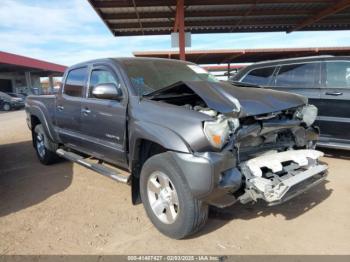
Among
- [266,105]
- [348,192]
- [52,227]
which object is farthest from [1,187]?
[348,192]

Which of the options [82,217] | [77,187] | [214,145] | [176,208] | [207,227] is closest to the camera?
[214,145]

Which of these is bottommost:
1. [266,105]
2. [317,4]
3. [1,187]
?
[1,187]

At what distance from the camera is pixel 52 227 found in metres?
3.73

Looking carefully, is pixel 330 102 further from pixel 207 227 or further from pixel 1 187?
pixel 1 187

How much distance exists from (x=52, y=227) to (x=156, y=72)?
2.31m

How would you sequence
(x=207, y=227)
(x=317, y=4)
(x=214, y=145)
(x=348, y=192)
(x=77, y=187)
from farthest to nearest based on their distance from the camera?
(x=317, y=4) < (x=77, y=187) < (x=348, y=192) < (x=207, y=227) < (x=214, y=145)

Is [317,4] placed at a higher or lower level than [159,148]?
higher

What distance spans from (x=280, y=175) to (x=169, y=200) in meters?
1.19

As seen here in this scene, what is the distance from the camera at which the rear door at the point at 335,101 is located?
5.49m

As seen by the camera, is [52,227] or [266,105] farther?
[52,227]

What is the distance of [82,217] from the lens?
13.0 feet

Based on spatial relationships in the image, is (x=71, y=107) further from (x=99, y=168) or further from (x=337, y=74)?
(x=337, y=74)

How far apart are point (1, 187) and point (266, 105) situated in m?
4.36

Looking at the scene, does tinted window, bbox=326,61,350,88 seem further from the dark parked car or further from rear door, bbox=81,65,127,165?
rear door, bbox=81,65,127,165
